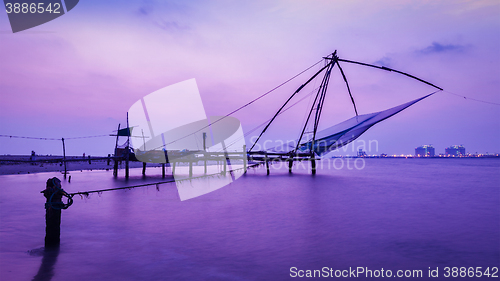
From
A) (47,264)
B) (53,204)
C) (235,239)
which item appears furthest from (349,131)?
(47,264)

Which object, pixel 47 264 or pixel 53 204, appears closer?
pixel 47 264

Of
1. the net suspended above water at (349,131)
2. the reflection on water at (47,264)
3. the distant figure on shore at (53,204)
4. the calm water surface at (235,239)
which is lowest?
the calm water surface at (235,239)

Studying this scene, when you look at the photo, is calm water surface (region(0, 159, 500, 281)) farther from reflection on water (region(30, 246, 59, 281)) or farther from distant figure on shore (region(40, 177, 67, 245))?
A: distant figure on shore (region(40, 177, 67, 245))

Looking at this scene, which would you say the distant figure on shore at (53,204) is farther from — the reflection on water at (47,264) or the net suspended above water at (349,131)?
the net suspended above water at (349,131)

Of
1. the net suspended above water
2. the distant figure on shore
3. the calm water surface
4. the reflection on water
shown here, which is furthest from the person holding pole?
the net suspended above water

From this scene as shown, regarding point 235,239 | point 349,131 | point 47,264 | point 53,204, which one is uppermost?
point 349,131

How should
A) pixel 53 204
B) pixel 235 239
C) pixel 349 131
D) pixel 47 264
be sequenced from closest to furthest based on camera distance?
pixel 47 264
pixel 53 204
pixel 235 239
pixel 349 131

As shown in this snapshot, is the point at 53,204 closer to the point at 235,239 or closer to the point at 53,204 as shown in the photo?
the point at 53,204

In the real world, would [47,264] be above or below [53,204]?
below

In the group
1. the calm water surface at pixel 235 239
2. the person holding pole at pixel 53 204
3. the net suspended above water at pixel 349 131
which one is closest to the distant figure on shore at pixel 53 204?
the person holding pole at pixel 53 204

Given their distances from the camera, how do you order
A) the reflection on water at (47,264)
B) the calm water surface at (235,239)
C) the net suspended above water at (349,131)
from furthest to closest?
1. the net suspended above water at (349,131)
2. the calm water surface at (235,239)
3. the reflection on water at (47,264)

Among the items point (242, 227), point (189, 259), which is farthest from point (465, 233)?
point (189, 259)

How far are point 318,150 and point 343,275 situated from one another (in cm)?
1162

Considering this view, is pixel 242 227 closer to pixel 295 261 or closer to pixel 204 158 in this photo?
pixel 295 261
